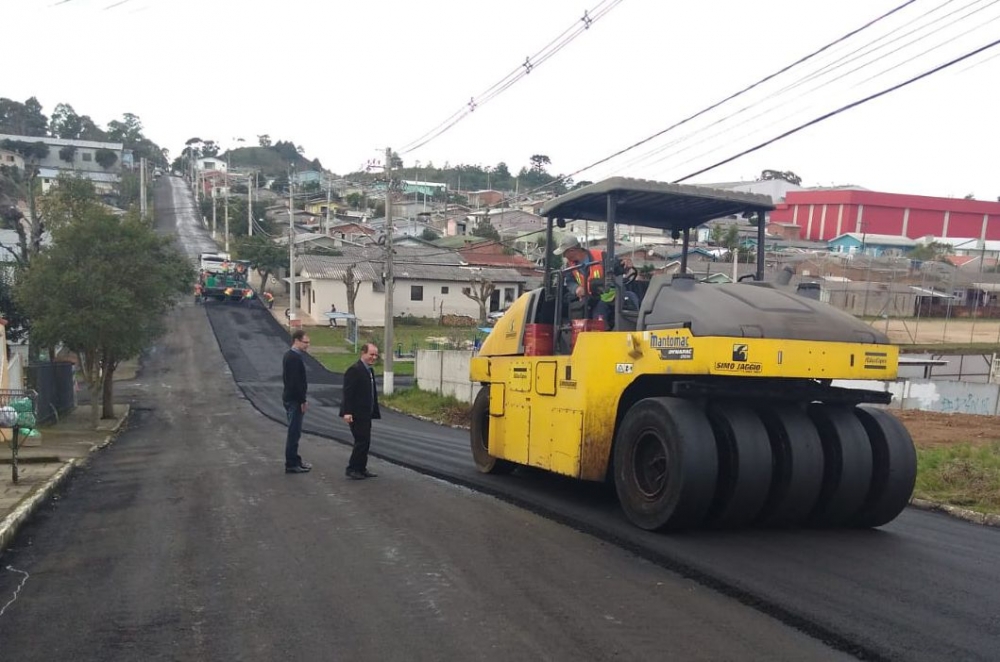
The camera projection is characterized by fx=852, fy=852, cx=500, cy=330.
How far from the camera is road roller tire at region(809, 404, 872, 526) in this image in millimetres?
6461

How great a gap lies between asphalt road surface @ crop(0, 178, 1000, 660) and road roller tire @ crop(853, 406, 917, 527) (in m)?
0.18

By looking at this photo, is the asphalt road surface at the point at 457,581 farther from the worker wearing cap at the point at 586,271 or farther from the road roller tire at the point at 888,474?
the worker wearing cap at the point at 586,271

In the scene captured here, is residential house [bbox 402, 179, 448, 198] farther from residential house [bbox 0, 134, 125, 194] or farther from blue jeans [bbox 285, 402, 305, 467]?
blue jeans [bbox 285, 402, 305, 467]

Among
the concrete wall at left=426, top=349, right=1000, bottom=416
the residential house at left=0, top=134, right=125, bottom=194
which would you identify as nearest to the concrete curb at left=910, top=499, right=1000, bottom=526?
the concrete wall at left=426, top=349, right=1000, bottom=416

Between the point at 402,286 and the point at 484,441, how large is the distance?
133ft

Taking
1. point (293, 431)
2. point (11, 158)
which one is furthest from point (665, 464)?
point (11, 158)

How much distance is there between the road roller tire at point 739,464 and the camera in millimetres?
6121

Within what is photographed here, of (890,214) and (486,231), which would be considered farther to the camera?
(890,214)

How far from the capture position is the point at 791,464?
6258 millimetres

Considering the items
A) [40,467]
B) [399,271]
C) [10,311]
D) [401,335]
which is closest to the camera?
[40,467]

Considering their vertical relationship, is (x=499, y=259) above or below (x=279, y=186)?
below

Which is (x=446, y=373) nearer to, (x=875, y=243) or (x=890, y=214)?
(x=875, y=243)

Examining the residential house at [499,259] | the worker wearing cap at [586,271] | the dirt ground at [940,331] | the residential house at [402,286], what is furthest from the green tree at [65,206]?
the residential house at [499,259]

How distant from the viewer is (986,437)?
13984 mm
